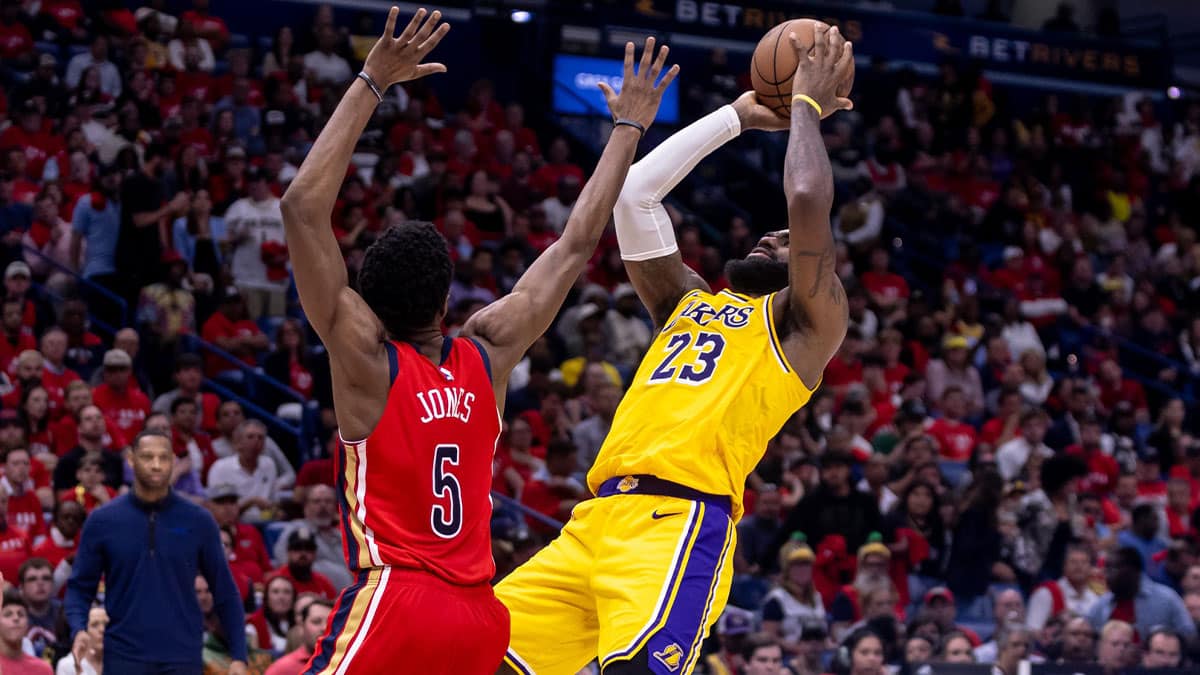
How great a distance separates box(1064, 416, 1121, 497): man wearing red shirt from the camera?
14.4 m

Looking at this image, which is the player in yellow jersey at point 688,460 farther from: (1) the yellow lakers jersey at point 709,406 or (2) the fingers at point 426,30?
(2) the fingers at point 426,30

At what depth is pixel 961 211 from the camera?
19547 mm

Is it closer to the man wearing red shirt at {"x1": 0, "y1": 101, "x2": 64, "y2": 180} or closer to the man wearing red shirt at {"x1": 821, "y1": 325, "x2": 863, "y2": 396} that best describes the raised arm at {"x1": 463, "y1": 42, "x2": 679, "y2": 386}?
the man wearing red shirt at {"x1": 821, "y1": 325, "x2": 863, "y2": 396}

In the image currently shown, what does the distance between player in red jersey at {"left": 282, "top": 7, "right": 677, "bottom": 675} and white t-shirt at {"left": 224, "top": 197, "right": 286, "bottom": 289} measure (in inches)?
369

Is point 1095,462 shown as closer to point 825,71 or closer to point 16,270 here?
point 16,270

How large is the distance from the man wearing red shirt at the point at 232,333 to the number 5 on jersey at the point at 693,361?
7.70m

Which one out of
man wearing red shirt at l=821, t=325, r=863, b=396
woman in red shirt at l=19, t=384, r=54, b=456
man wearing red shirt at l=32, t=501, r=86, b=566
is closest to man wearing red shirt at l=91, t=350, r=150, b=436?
woman in red shirt at l=19, t=384, r=54, b=456

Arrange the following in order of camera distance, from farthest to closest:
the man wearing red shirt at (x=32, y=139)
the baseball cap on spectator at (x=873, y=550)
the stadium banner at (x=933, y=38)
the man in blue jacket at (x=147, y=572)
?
the stadium banner at (x=933, y=38) → the man wearing red shirt at (x=32, y=139) → the baseball cap on spectator at (x=873, y=550) → the man in blue jacket at (x=147, y=572)

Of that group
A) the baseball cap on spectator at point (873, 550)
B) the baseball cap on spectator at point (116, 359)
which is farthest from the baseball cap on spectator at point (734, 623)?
the baseball cap on spectator at point (116, 359)

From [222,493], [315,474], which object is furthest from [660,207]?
[315,474]

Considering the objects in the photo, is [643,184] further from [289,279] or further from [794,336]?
[289,279]

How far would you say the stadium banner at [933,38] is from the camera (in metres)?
19.8

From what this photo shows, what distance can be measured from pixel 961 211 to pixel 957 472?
6447mm

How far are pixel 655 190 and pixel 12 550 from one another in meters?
5.54
